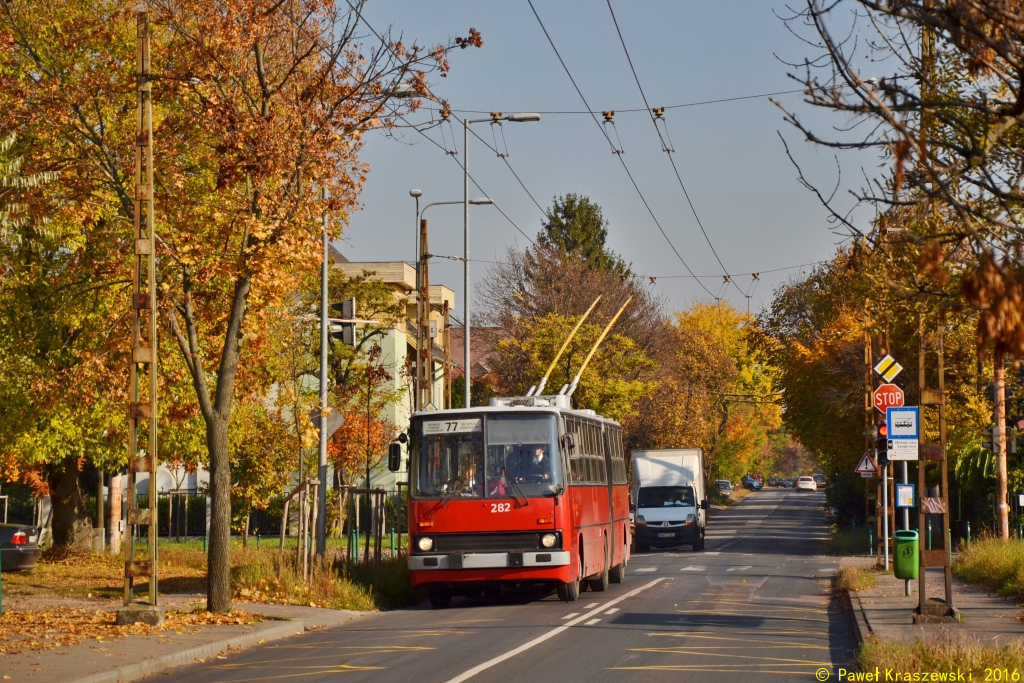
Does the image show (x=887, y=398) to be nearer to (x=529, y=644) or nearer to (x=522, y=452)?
(x=522, y=452)

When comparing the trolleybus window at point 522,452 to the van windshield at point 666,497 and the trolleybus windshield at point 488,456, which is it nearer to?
the trolleybus windshield at point 488,456

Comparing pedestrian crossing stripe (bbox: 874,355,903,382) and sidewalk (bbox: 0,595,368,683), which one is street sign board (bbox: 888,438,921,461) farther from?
sidewalk (bbox: 0,595,368,683)

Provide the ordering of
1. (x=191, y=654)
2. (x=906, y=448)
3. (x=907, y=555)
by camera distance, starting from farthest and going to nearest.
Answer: (x=906, y=448) < (x=907, y=555) < (x=191, y=654)

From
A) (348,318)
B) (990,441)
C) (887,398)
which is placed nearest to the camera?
(887,398)

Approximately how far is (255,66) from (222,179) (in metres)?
1.88

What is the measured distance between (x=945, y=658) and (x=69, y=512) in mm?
23702

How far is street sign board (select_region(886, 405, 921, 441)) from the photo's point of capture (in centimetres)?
1794

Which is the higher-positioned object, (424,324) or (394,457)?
(424,324)

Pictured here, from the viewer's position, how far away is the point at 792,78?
25.2 feet

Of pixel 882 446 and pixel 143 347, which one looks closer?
pixel 143 347

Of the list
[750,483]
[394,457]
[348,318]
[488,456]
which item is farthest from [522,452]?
[750,483]

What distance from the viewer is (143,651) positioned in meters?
14.0

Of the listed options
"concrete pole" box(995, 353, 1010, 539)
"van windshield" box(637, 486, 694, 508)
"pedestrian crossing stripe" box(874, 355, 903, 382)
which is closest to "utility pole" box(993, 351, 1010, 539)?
"concrete pole" box(995, 353, 1010, 539)

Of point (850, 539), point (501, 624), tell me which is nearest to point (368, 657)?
point (501, 624)
